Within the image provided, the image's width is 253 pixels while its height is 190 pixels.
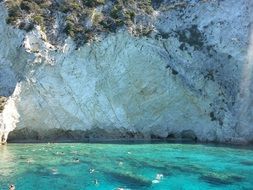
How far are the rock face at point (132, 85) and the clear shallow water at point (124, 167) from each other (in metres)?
4.47

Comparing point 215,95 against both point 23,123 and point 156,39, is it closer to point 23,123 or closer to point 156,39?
point 156,39

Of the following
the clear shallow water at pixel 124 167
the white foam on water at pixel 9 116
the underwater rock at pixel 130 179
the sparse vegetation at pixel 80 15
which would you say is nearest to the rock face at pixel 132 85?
the white foam on water at pixel 9 116

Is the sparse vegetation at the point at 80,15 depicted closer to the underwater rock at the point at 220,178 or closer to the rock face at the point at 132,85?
the rock face at the point at 132,85

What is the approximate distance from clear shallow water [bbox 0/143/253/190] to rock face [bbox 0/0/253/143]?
447 centimetres

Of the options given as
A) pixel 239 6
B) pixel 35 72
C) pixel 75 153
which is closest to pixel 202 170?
pixel 75 153

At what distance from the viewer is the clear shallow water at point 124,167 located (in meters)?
24.6

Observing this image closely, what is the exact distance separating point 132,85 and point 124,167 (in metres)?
17.0

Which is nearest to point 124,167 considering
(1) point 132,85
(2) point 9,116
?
(2) point 9,116

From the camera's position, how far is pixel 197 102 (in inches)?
1794

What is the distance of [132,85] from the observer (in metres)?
45.4

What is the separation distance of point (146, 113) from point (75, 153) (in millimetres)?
12505

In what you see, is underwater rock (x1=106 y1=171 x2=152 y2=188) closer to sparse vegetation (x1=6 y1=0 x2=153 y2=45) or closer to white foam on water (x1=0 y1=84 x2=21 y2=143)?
white foam on water (x1=0 y1=84 x2=21 y2=143)

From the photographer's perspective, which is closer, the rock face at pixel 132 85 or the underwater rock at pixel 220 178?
the underwater rock at pixel 220 178

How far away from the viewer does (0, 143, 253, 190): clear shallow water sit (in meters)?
24.6
